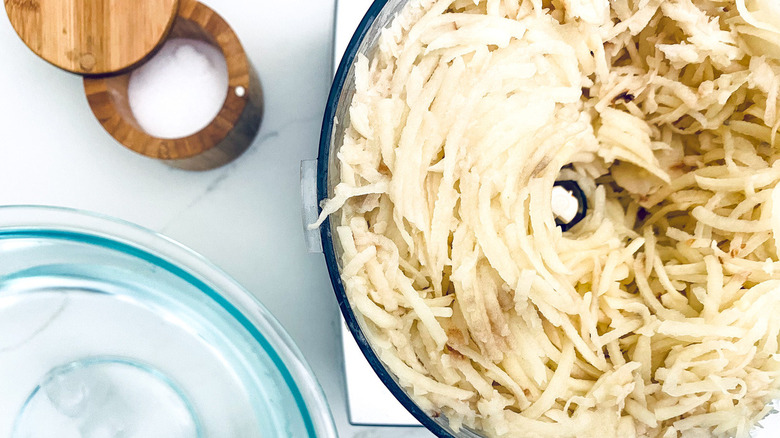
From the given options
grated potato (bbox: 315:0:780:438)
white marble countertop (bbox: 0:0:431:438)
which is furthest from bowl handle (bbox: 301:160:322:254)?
white marble countertop (bbox: 0:0:431:438)

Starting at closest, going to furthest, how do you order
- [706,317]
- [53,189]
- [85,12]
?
[706,317] < [85,12] < [53,189]

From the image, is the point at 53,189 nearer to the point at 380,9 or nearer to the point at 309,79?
the point at 309,79

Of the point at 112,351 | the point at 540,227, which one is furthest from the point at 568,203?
the point at 112,351

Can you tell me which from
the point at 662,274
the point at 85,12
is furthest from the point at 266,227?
the point at 662,274

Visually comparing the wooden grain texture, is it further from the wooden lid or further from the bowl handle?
the bowl handle

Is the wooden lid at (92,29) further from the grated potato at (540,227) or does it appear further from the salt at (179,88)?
the grated potato at (540,227)

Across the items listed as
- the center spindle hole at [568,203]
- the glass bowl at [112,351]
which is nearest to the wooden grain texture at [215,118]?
the glass bowl at [112,351]

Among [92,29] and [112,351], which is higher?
[92,29]

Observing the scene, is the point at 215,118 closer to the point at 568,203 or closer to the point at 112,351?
the point at 112,351
